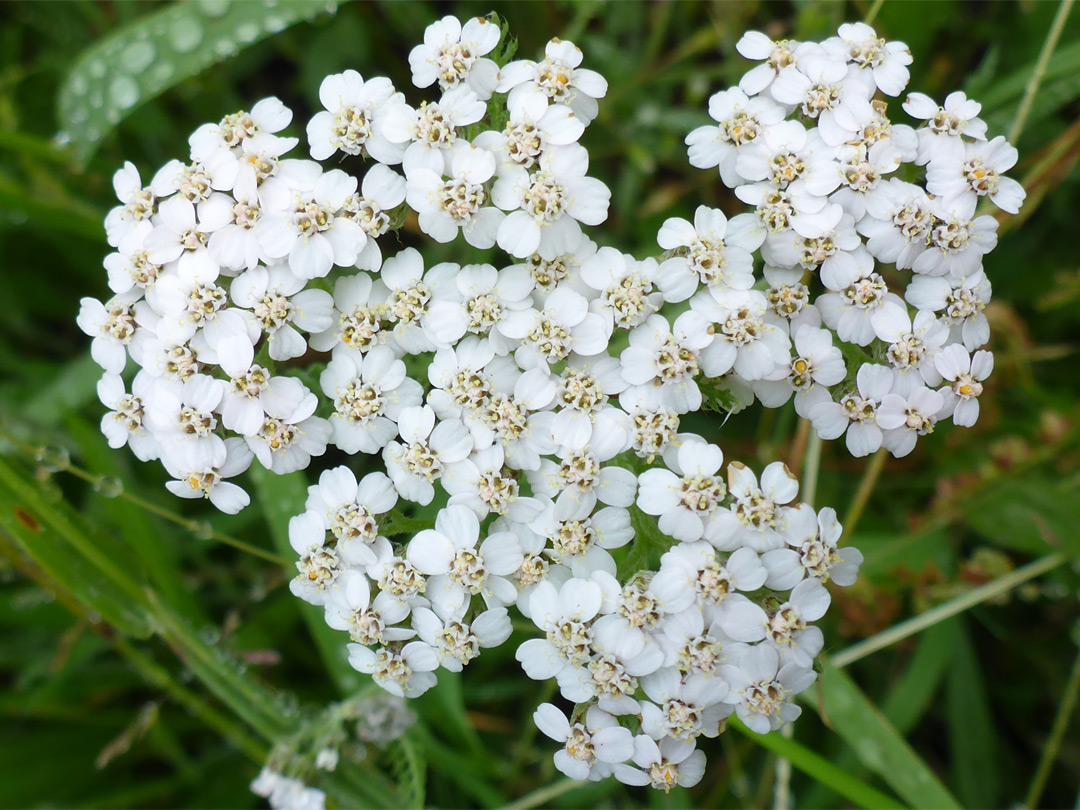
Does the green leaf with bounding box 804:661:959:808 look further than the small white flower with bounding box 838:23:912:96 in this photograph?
Yes

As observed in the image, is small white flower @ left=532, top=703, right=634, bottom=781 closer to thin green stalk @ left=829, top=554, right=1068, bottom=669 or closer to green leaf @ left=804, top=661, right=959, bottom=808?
green leaf @ left=804, top=661, right=959, bottom=808

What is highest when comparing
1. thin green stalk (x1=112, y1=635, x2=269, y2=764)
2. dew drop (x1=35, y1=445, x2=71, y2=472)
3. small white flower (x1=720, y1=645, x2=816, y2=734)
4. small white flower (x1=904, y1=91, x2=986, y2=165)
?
small white flower (x1=904, y1=91, x2=986, y2=165)

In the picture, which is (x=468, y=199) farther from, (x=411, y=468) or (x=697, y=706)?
(x=697, y=706)

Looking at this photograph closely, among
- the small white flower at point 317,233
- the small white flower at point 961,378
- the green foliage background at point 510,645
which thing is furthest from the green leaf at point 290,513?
the small white flower at point 961,378

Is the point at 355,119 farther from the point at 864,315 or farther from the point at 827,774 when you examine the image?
the point at 827,774

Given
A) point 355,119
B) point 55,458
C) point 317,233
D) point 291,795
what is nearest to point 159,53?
point 355,119

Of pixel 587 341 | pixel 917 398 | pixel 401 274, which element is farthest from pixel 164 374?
pixel 917 398

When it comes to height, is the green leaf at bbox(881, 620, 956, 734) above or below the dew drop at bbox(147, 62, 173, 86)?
below

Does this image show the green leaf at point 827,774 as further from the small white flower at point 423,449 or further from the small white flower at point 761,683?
the small white flower at point 423,449

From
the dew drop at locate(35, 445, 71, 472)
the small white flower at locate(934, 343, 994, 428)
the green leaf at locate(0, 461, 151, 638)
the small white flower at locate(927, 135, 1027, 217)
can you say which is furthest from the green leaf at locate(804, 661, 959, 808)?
the dew drop at locate(35, 445, 71, 472)

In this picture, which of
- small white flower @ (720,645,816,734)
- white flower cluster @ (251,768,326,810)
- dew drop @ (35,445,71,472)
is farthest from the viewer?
white flower cluster @ (251,768,326,810)
